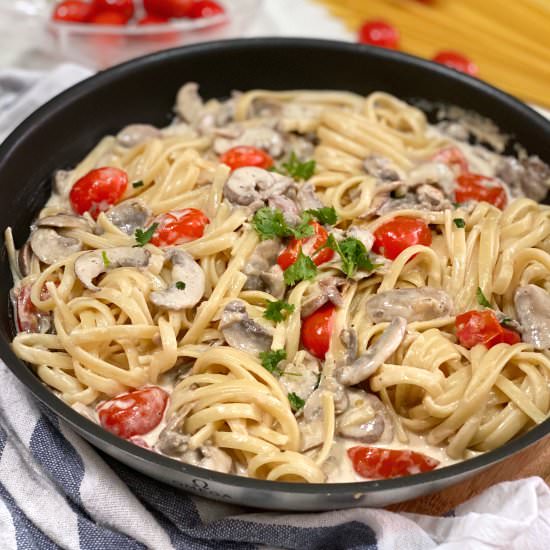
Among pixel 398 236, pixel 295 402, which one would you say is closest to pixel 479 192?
pixel 398 236

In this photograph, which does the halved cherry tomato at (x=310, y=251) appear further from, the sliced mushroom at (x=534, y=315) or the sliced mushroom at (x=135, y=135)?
the sliced mushroom at (x=135, y=135)

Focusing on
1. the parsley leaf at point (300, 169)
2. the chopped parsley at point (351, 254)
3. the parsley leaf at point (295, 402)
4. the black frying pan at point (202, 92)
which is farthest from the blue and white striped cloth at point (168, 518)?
the parsley leaf at point (300, 169)

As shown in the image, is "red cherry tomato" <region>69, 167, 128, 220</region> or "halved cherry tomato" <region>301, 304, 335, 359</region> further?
"red cherry tomato" <region>69, 167, 128, 220</region>

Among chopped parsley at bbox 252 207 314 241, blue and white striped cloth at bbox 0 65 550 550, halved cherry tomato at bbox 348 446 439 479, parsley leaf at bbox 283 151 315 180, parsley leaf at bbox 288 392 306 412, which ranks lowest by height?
blue and white striped cloth at bbox 0 65 550 550

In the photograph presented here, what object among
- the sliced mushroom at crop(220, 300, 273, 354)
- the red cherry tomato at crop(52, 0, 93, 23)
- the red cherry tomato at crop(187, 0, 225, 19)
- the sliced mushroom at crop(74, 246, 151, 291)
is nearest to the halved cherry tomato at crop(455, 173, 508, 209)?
the sliced mushroom at crop(220, 300, 273, 354)

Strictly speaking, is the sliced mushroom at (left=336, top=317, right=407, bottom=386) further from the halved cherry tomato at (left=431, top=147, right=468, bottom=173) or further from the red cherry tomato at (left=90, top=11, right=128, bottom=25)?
the red cherry tomato at (left=90, top=11, right=128, bottom=25)
